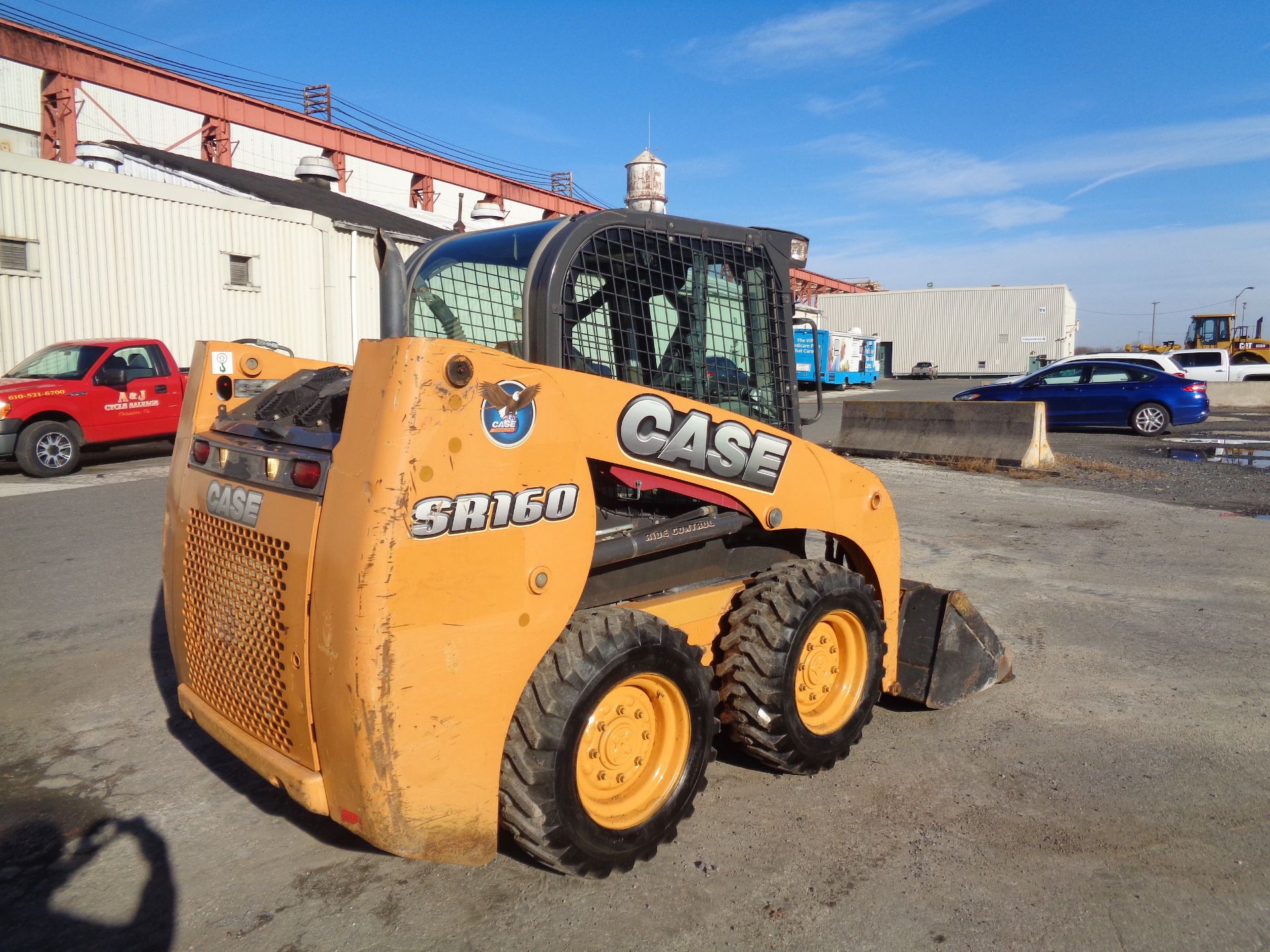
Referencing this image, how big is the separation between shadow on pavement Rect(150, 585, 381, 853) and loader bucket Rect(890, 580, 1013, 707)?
8.81 ft

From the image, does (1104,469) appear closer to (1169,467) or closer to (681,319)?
(1169,467)

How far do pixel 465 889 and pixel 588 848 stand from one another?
46 centimetres

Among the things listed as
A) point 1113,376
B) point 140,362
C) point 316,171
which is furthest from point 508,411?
point 316,171

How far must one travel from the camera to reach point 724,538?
3.86m

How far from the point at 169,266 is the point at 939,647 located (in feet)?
56.7

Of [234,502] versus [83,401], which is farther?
[83,401]

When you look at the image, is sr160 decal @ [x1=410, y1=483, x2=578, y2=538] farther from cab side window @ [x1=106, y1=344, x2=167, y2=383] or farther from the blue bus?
the blue bus

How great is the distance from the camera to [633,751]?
3158 mm

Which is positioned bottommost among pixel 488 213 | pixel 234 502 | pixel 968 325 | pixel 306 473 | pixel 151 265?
pixel 234 502

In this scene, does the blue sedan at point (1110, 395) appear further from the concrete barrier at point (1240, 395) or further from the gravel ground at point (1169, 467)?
the concrete barrier at point (1240, 395)

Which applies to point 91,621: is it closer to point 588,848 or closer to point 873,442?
point 588,848

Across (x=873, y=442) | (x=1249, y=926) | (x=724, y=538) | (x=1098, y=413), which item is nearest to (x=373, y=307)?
(x=873, y=442)

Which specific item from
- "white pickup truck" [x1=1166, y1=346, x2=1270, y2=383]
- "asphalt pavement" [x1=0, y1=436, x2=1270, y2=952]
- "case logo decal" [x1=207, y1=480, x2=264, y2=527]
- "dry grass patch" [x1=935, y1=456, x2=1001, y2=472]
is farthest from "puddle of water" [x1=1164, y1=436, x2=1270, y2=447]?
"case logo decal" [x1=207, y1=480, x2=264, y2=527]

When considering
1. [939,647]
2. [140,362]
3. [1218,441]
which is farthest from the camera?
[1218,441]
